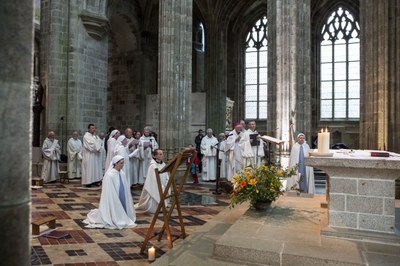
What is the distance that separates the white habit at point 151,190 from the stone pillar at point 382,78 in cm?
895

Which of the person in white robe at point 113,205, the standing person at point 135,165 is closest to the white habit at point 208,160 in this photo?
the standing person at point 135,165

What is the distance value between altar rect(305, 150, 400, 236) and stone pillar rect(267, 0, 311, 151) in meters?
7.01

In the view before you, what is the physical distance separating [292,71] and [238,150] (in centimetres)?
299

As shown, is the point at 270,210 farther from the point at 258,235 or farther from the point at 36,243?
the point at 36,243

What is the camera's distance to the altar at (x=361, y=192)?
15.8 feet

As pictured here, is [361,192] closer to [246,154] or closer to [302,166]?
[302,166]

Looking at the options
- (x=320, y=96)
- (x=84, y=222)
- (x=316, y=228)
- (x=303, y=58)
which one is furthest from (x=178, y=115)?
(x=320, y=96)

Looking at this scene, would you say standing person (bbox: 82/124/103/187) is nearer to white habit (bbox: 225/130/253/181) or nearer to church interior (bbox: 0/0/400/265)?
church interior (bbox: 0/0/400/265)

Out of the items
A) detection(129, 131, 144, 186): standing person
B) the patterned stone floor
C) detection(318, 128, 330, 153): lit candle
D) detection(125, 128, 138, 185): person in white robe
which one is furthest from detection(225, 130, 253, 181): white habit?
detection(318, 128, 330, 153): lit candle

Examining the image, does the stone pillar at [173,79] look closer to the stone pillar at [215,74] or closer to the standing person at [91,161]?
the standing person at [91,161]

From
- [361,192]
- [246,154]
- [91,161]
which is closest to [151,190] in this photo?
[246,154]

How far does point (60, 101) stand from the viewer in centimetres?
1565

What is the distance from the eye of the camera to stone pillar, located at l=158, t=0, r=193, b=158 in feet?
45.1

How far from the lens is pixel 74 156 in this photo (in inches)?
559
